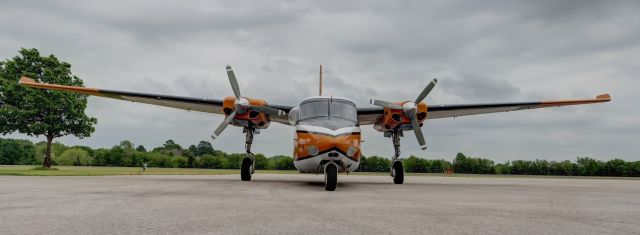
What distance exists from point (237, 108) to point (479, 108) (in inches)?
406

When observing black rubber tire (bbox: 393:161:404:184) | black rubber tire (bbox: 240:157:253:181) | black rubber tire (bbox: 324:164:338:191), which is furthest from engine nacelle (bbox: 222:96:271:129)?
black rubber tire (bbox: 324:164:338:191)

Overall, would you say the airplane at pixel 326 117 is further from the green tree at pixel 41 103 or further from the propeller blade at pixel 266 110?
the green tree at pixel 41 103

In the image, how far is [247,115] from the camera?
1697 centimetres

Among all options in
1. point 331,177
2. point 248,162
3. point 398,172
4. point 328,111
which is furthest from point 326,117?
point 248,162

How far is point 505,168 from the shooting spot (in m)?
49.0

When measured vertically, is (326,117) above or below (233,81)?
below

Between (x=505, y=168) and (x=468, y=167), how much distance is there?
4.18 m

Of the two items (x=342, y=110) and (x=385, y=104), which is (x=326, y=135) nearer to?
(x=342, y=110)

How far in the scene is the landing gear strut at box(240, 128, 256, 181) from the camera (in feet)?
57.6

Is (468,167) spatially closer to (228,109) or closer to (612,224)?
(228,109)

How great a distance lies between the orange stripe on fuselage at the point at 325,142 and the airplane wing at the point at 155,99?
5142 millimetres

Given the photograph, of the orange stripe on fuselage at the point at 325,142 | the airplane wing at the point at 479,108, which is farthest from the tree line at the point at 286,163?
the orange stripe on fuselage at the point at 325,142

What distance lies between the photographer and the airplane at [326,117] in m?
11.8

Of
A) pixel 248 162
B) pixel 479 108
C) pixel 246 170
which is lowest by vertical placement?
pixel 246 170
